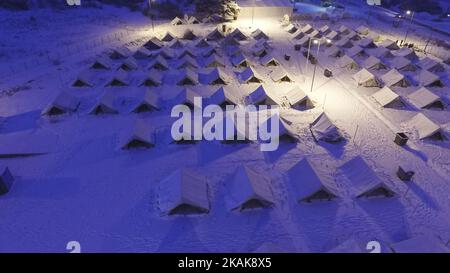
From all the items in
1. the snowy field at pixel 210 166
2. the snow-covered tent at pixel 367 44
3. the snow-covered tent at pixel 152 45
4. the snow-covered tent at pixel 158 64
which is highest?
the snow-covered tent at pixel 367 44

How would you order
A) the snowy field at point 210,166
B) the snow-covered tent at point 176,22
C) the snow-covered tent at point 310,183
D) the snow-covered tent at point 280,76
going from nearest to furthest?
1. the snowy field at point 210,166
2. the snow-covered tent at point 310,183
3. the snow-covered tent at point 280,76
4. the snow-covered tent at point 176,22

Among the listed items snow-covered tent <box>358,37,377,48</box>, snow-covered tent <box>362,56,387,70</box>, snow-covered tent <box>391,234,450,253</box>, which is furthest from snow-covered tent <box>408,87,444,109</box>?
snow-covered tent <box>391,234,450,253</box>

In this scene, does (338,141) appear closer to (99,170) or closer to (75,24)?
(99,170)

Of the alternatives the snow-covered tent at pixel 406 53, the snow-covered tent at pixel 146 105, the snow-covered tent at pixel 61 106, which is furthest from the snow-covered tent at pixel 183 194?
the snow-covered tent at pixel 406 53

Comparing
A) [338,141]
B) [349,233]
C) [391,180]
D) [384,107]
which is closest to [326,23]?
[384,107]

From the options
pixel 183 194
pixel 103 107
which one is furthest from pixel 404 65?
pixel 103 107

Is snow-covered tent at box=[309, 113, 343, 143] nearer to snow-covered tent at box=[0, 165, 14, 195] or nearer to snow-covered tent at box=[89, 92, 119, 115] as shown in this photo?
snow-covered tent at box=[89, 92, 119, 115]

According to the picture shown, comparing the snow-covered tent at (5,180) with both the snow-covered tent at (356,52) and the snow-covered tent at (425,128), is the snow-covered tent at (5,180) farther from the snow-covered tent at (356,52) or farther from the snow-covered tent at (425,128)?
the snow-covered tent at (356,52)
